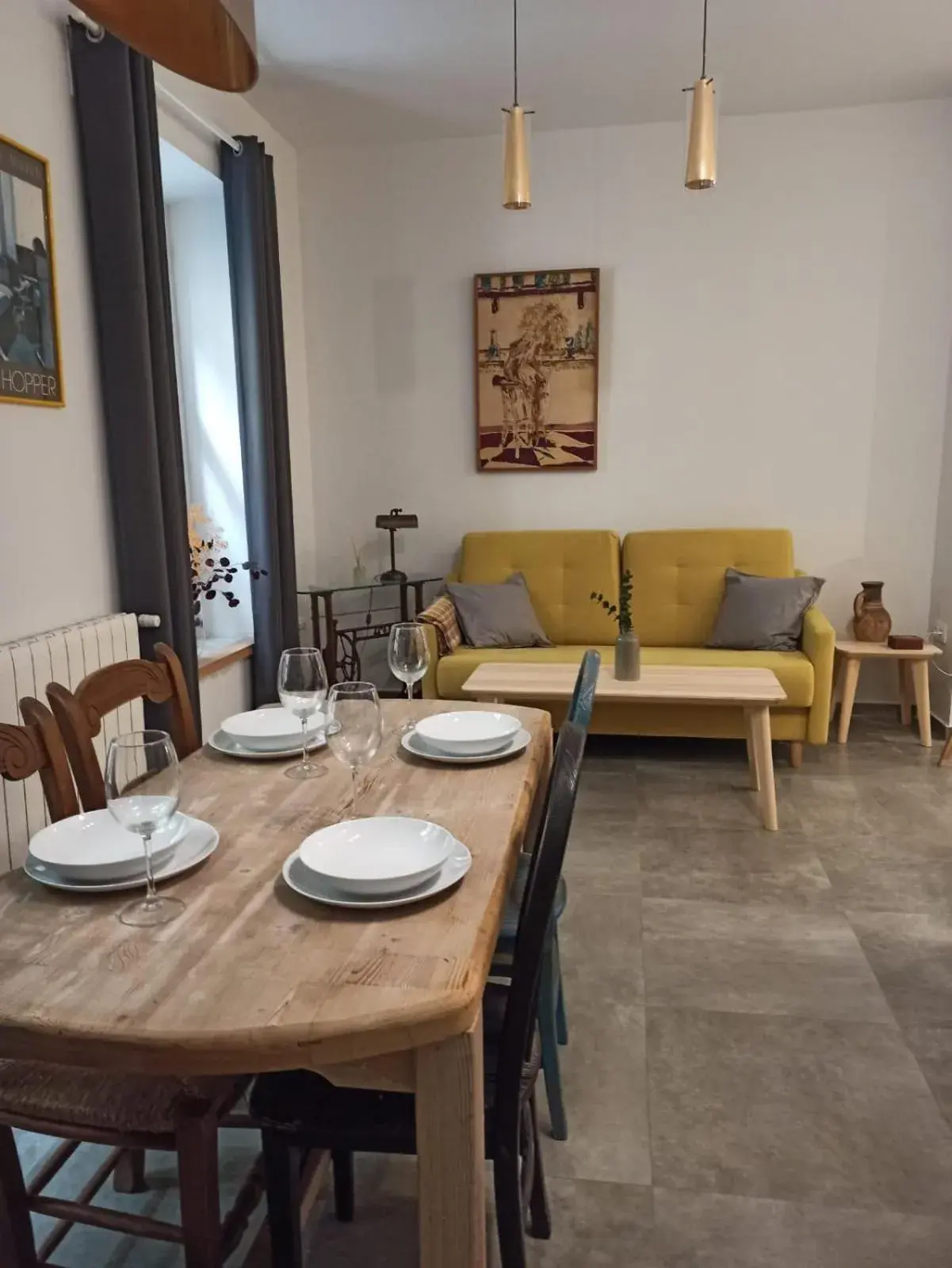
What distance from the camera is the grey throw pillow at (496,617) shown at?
157 inches

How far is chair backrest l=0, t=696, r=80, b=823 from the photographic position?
1346mm

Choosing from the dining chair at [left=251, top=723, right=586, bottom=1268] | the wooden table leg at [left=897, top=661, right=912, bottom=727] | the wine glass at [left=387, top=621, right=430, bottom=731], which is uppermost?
the wine glass at [left=387, top=621, right=430, bottom=731]

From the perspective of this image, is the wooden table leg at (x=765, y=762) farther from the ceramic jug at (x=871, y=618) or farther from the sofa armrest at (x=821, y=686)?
the ceramic jug at (x=871, y=618)

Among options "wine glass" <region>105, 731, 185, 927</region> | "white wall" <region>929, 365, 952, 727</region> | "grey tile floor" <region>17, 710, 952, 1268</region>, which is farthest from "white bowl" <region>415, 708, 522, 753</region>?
"white wall" <region>929, 365, 952, 727</region>

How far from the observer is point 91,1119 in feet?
3.85

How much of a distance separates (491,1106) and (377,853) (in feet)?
1.23

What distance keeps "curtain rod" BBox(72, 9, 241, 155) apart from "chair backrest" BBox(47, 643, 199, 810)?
1764 mm

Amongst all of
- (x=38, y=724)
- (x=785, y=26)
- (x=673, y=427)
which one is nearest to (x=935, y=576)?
(x=673, y=427)

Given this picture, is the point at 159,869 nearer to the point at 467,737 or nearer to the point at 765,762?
the point at 467,737

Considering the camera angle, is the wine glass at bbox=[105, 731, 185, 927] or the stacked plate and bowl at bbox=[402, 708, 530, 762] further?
the stacked plate and bowl at bbox=[402, 708, 530, 762]

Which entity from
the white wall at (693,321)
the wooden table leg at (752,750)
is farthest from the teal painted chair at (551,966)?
the white wall at (693,321)

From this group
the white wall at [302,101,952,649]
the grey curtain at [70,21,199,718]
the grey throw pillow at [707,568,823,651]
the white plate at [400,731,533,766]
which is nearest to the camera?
the white plate at [400,731,533,766]

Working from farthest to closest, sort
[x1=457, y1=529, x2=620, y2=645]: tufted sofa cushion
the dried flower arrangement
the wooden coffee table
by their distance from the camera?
[x1=457, y1=529, x2=620, y2=645]: tufted sofa cushion → the dried flower arrangement → the wooden coffee table

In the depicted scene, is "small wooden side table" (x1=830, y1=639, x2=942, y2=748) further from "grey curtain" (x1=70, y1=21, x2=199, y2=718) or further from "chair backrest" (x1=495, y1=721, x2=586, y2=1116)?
"chair backrest" (x1=495, y1=721, x2=586, y2=1116)
